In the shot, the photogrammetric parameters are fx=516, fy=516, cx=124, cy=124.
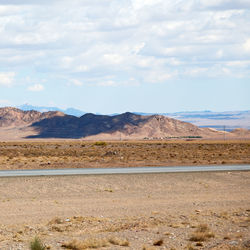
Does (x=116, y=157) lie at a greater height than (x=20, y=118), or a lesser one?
lesser

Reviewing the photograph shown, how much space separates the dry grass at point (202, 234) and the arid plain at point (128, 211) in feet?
0.10

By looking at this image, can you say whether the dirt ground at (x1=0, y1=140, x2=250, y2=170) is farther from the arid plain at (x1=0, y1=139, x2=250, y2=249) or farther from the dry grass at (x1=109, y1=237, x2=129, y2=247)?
the dry grass at (x1=109, y1=237, x2=129, y2=247)

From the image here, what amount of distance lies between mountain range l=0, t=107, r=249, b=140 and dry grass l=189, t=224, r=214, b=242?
435 ft

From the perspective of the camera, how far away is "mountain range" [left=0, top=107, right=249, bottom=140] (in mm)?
157250

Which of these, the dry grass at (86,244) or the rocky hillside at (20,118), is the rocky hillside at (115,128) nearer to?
the rocky hillside at (20,118)

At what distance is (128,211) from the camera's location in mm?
22422

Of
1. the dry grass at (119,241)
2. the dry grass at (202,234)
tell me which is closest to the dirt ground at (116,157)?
the dry grass at (202,234)

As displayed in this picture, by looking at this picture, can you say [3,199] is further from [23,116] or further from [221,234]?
[23,116]

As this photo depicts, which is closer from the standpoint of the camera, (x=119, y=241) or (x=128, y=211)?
(x=119, y=241)

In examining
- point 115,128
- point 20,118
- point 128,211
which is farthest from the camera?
point 20,118

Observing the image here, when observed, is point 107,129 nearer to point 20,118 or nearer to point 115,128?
point 115,128

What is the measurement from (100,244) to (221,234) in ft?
13.7

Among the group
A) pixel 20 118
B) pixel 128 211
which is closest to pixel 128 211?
pixel 128 211

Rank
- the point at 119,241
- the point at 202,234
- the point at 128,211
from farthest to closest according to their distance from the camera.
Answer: the point at 128,211 → the point at 202,234 → the point at 119,241
